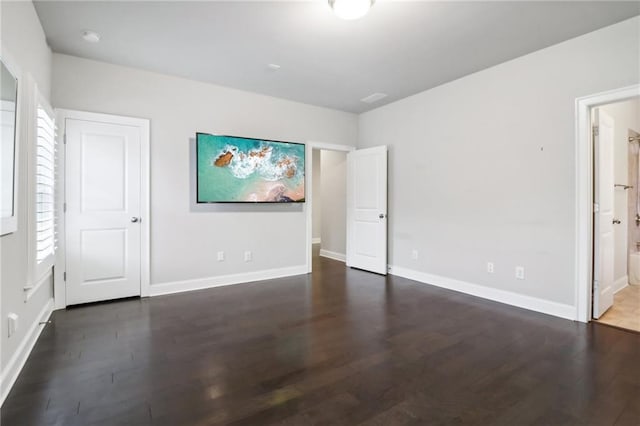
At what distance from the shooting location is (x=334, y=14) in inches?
105

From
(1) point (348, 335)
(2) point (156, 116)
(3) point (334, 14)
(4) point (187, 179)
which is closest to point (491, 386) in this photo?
(1) point (348, 335)

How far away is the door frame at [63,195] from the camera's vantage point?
3.38 metres

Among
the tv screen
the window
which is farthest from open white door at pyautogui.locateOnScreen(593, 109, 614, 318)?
the window

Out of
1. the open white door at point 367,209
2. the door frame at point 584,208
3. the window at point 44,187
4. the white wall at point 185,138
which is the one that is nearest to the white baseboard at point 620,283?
the door frame at point 584,208

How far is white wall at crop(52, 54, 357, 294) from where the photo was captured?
142 inches

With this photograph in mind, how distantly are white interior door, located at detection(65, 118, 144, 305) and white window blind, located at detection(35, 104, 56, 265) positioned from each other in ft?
0.73

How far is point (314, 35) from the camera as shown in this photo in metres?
3.02

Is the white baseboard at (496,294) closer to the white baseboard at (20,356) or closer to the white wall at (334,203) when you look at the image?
the white wall at (334,203)

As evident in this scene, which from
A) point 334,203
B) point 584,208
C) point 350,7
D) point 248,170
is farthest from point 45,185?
point 584,208

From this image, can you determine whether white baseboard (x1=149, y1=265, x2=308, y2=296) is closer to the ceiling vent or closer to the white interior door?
the white interior door

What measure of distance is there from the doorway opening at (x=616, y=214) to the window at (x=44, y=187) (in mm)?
4990

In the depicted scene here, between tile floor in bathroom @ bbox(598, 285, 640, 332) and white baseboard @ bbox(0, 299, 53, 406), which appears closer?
white baseboard @ bbox(0, 299, 53, 406)

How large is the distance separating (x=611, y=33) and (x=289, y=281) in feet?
14.3

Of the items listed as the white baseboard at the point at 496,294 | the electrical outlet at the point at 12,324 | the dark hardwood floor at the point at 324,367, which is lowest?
the dark hardwood floor at the point at 324,367
